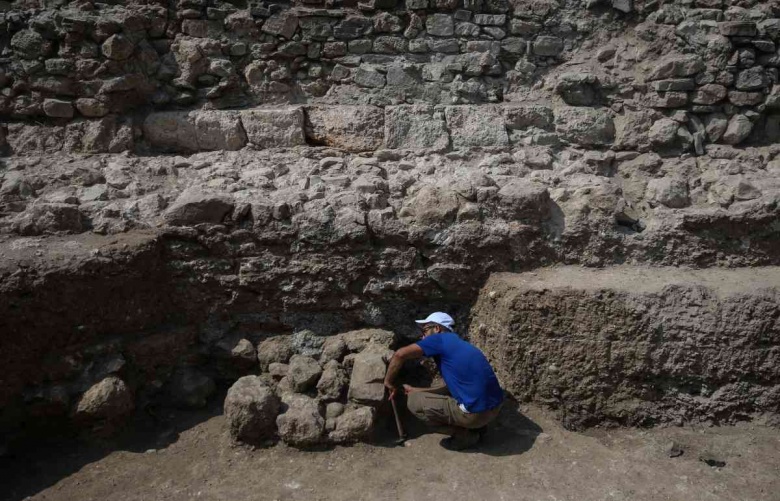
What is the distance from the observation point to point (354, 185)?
385 centimetres

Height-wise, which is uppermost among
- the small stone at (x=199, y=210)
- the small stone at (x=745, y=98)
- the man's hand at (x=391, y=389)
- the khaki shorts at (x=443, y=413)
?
the small stone at (x=745, y=98)

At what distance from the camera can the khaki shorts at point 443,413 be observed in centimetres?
325

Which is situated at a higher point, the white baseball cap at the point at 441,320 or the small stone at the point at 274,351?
the white baseball cap at the point at 441,320

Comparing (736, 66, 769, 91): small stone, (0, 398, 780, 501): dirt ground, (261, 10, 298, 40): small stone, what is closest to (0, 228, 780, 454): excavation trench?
(0, 398, 780, 501): dirt ground

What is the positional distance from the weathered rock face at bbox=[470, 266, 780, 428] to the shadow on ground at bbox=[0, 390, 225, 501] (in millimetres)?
1989

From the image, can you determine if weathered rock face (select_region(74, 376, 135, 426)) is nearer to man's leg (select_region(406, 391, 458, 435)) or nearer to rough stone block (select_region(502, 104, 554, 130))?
man's leg (select_region(406, 391, 458, 435))

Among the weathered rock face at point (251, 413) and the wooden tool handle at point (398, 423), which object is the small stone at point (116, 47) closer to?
the weathered rock face at point (251, 413)

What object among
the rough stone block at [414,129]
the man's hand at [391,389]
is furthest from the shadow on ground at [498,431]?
the rough stone block at [414,129]

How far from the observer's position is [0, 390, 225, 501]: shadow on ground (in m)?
3.04

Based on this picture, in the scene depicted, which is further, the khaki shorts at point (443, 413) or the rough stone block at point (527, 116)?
the rough stone block at point (527, 116)

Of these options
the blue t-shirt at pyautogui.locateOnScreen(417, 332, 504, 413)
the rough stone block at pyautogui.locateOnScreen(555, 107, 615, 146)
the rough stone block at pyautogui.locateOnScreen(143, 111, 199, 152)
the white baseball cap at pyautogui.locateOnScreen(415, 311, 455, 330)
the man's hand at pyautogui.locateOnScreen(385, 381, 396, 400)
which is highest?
the rough stone block at pyautogui.locateOnScreen(555, 107, 615, 146)

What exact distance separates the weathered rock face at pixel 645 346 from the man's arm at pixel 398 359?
562mm

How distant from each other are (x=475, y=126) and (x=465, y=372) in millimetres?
1906

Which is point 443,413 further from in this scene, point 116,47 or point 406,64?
point 116,47
